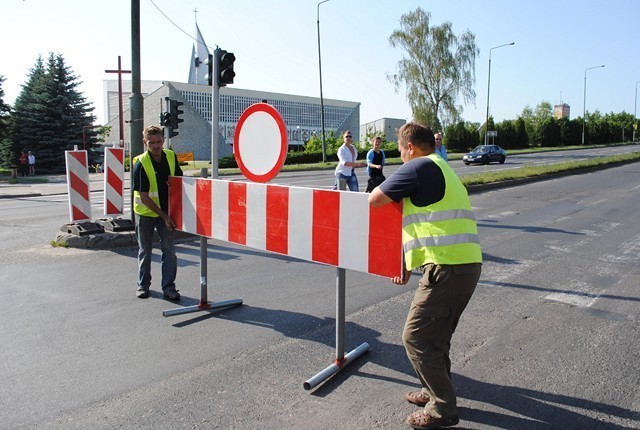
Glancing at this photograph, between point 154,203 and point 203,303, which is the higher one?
point 154,203

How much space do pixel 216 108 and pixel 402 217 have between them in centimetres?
291

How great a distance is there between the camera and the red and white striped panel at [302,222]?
3.64 m

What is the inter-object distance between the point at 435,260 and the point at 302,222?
4.48 feet

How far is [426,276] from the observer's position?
314 cm

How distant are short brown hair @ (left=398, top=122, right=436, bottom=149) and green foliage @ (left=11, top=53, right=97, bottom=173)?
36.5 meters

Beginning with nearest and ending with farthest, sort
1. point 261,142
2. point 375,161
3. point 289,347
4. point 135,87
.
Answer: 1. point 289,347
2. point 261,142
3. point 135,87
4. point 375,161

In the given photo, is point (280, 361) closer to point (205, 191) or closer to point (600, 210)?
point (205, 191)

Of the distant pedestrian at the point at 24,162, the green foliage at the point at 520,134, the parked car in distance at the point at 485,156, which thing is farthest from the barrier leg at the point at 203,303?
the green foliage at the point at 520,134

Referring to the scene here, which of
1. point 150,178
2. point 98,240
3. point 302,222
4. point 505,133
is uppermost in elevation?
point 505,133

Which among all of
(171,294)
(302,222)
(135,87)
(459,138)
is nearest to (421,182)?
(302,222)

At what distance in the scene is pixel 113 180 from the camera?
952cm

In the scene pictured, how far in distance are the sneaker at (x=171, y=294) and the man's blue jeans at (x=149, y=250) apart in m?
0.05

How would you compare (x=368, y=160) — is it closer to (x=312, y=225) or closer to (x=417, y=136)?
(x=312, y=225)

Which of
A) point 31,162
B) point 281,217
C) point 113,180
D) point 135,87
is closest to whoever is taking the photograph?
point 281,217
